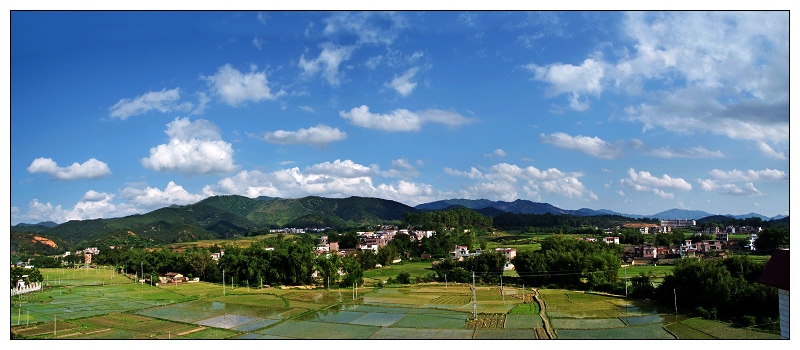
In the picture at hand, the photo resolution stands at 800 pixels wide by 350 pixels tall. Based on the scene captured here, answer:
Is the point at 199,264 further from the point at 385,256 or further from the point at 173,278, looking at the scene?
the point at 385,256

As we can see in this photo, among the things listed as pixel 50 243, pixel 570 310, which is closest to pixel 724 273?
pixel 570 310

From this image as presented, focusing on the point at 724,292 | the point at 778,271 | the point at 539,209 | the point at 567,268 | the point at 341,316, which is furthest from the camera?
the point at 539,209

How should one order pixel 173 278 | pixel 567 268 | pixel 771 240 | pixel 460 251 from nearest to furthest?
pixel 567 268 < pixel 173 278 < pixel 771 240 < pixel 460 251

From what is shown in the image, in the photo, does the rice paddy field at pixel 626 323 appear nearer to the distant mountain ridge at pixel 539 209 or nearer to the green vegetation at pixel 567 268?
the green vegetation at pixel 567 268

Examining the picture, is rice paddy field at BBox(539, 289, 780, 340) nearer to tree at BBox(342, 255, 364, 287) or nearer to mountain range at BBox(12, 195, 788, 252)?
tree at BBox(342, 255, 364, 287)

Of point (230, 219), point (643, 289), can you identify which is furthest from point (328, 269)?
point (230, 219)
